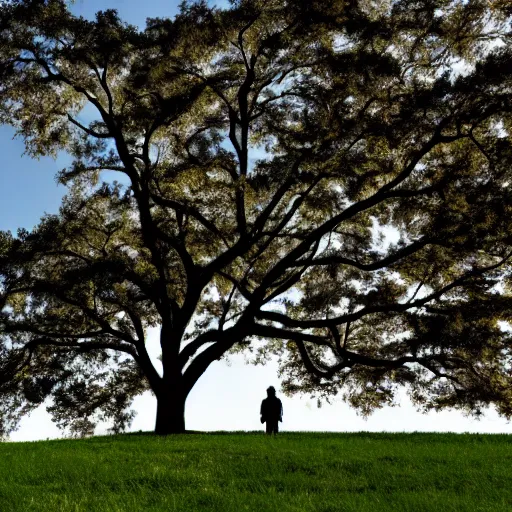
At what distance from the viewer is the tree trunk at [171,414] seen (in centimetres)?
2116

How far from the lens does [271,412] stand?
1873cm

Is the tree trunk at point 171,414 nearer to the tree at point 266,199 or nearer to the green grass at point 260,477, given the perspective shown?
the tree at point 266,199

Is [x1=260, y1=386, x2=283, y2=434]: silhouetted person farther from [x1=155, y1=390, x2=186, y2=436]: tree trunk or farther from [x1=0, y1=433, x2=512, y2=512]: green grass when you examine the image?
[x1=0, y1=433, x2=512, y2=512]: green grass

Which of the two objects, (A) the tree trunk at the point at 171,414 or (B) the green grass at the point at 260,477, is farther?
(A) the tree trunk at the point at 171,414

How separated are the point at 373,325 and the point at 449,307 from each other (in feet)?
14.5

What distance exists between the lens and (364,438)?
1602 centimetres

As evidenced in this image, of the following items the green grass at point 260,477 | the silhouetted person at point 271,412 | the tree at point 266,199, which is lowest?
the green grass at point 260,477

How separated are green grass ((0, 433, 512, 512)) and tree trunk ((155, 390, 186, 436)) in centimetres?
657

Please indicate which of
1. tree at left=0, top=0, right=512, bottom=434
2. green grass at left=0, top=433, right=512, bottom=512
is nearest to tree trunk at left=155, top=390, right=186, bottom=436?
tree at left=0, top=0, right=512, bottom=434

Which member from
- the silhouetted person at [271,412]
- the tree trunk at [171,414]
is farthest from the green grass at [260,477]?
the tree trunk at [171,414]

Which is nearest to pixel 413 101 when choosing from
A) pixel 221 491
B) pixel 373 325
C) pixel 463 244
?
pixel 463 244

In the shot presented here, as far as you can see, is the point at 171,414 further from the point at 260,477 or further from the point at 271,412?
the point at 260,477

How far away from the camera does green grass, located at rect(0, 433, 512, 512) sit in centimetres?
861

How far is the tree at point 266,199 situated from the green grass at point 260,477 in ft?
23.4
